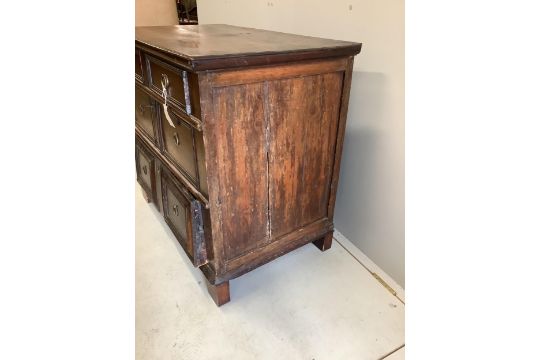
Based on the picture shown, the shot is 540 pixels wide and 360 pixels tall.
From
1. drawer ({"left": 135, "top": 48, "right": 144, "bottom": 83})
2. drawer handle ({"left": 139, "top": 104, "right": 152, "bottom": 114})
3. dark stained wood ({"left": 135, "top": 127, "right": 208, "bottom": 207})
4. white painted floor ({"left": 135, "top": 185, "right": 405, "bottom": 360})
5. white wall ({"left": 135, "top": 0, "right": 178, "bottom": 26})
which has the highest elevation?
white wall ({"left": 135, "top": 0, "right": 178, "bottom": 26})

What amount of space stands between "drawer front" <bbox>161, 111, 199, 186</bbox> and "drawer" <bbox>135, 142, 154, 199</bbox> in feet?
0.81

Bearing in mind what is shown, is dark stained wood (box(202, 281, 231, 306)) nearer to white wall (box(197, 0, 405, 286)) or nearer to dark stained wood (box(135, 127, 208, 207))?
dark stained wood (box(135, 127, 208, 207))

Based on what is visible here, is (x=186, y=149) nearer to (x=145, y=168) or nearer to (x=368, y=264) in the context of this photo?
(x=145, y=168)

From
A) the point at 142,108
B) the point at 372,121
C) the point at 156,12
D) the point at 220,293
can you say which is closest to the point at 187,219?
the point at 220,293

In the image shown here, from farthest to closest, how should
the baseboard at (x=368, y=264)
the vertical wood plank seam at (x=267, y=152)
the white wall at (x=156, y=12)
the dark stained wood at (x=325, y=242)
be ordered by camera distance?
the white wall at (x=156, y=12)
the dark stained wood at (x=325, y=242)
the baseboard at (x=368, y=264)
the vertical wood plank seam at (x=267, y=152)

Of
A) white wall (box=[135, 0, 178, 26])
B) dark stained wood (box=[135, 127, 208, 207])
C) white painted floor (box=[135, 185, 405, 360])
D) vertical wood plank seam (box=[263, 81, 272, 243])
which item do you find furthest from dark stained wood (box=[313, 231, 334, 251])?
white wall (box=[135, 0, 178, 26])

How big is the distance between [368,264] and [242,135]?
79 centimetres

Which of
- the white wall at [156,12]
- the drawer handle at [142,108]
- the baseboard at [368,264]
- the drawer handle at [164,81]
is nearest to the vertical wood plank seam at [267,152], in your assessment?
the drawer handle at [164,81]

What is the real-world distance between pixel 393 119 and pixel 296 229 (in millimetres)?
531

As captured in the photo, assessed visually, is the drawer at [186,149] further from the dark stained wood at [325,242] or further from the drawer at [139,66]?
the dark stained wood at [325,242]

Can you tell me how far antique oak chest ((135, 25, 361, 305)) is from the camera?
100 centimetres

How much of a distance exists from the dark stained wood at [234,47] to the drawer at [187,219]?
0.46 meters

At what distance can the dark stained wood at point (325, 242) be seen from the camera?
5.03 feet
